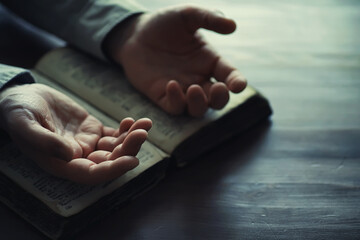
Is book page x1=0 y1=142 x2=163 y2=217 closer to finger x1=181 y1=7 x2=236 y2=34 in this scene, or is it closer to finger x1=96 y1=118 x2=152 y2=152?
finger x1=96 y1=118 x2=152 y2=152

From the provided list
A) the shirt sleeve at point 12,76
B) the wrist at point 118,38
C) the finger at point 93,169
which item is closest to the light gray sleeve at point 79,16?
the wrist at point 118,38

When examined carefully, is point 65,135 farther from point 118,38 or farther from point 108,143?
point 118,38

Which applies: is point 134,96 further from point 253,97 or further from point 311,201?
point 311,201

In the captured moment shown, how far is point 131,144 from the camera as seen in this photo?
0.50m

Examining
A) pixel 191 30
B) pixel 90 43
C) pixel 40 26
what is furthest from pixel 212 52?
pixel 40 26

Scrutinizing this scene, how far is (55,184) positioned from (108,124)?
13 centimetres

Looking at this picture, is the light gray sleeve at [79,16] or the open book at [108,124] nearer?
the open book at [108,124]

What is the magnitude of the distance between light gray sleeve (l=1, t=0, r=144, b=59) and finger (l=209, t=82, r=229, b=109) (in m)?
0.19

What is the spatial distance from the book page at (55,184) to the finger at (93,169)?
0.02 metres

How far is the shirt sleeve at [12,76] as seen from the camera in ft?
1.86

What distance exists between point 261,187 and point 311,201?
6cm

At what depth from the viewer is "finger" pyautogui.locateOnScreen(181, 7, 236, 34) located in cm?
62

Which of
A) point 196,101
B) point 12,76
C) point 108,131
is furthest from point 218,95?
point 12,76

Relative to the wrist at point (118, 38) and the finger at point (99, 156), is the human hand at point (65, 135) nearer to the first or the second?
the finger at point (99, 156)
